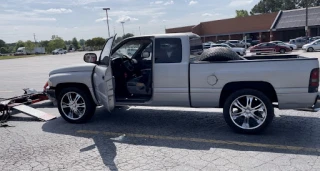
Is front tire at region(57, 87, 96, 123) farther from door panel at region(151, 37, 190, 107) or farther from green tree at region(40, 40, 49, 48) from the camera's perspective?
green tree at region(40, 40, 49, 48)

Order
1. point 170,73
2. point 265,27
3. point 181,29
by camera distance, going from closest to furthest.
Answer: point 170,73, point 265,27, point 181,29

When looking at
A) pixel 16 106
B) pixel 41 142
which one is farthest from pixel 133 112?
pixel 16 106

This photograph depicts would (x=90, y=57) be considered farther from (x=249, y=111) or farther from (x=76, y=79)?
(x=249, y=111)

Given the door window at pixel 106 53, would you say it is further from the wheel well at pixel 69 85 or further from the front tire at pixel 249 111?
the front tire at pixel 249 111

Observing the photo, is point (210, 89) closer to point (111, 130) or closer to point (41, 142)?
point (111, 130)

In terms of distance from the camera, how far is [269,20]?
50.1 metres

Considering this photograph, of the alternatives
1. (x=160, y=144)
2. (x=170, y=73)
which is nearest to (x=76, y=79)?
(x=170, y=73)

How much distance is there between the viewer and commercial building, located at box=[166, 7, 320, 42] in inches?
1775

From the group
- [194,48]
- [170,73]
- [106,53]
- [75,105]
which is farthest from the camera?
[75,105]

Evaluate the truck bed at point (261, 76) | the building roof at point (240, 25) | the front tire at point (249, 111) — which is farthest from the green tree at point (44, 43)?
the front tire at point (249, 111)

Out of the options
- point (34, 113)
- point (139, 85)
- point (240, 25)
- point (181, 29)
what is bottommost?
point (34, 113)

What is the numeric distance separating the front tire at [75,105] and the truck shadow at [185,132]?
6.4 inches

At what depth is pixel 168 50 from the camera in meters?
5.12

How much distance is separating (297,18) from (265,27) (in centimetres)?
560
